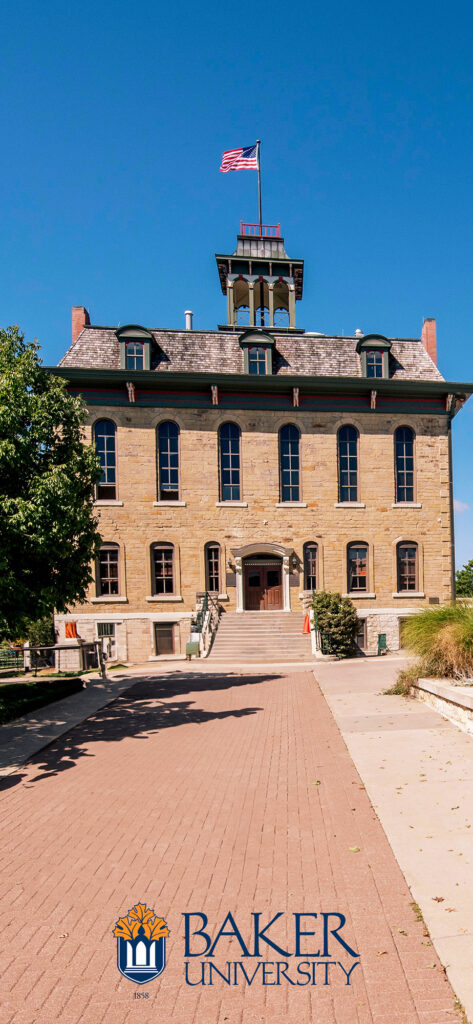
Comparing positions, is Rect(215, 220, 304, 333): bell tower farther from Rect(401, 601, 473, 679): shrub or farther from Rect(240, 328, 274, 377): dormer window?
Rect(401, 601, 473, 679): shrub

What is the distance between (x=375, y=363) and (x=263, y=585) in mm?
12621

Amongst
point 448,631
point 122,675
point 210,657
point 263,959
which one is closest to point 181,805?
point 263,959

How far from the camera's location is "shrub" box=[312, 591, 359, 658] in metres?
22.4

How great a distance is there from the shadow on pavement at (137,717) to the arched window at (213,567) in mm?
9016

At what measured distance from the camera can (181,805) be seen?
6.86 meters

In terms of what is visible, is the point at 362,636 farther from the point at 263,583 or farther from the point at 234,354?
the point at 234,354

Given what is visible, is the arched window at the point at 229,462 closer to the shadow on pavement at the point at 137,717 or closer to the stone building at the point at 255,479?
the stone building at the point at 255,479

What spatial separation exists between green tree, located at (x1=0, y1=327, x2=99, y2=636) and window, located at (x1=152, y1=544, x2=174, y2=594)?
13261 mm

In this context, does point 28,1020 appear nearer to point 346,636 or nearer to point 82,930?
point 82,930

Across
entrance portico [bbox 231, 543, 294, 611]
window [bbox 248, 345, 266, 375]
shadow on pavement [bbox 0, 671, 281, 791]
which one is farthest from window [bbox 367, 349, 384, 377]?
shadow on pavement [bbox 0, 671, 281, 791]

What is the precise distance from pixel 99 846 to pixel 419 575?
958 inches

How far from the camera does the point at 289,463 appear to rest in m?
27.8

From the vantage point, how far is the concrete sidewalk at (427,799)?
13.5ft

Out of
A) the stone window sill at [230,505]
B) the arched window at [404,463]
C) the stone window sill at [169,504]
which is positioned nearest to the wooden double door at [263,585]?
the stone window sill at [230,505]
